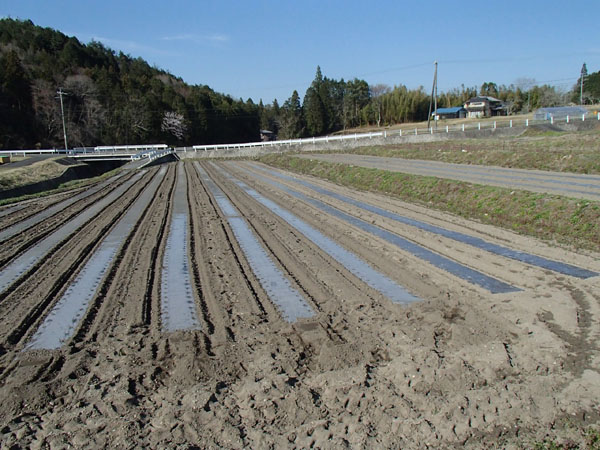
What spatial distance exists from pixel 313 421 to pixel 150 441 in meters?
1.36

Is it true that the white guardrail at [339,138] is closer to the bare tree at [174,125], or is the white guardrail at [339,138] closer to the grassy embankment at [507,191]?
the grassy embankment at [507,191]

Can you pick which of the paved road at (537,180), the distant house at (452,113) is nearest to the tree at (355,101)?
the distant house at (452,113)

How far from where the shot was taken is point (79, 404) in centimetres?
428

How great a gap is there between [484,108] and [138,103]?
2716 inches

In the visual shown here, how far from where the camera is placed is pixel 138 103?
82.1 meters

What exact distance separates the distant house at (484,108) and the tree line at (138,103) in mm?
2253

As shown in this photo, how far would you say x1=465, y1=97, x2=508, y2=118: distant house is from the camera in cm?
9588

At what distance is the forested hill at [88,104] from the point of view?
70.2 m

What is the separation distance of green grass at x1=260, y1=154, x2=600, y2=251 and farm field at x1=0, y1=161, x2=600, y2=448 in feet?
3.88

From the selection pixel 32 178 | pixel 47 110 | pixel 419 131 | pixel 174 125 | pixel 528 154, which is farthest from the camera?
pixel 174 125

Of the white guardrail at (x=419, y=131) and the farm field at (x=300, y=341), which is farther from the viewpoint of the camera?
the white guardrail at (x=419, y=131)

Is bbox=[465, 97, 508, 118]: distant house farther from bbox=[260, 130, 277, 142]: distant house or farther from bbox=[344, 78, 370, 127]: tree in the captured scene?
bbox=[260, 130, 277, 142]: distant house

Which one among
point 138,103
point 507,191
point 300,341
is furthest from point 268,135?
point 300,341

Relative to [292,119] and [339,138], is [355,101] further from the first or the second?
[339,138]
